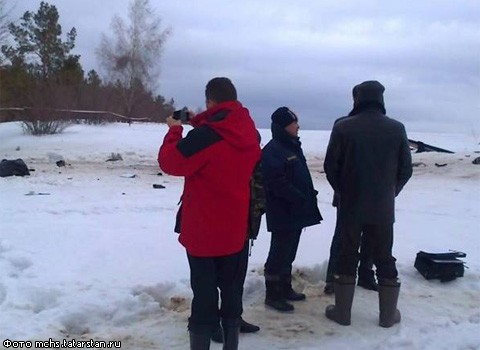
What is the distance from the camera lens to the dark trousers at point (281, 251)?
551 cm

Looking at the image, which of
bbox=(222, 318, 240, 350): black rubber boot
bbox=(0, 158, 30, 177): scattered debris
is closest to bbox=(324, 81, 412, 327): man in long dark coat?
bbox=(222, 318, 240, 350): black rubber boot

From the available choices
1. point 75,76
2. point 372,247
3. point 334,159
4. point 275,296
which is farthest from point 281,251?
point 75,76

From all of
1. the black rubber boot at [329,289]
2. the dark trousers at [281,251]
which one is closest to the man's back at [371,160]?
the dark trousers at [281,251]

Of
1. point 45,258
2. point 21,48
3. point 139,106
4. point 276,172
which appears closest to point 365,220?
point 276,172

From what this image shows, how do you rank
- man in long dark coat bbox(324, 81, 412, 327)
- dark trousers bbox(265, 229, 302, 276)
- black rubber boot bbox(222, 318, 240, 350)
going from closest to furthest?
black rubber boot bbox(222, 318, 240, 350) → man in long dark coat bbox(324, 81, 412, 327) → dark trousers bbox(265, 229, 302, 276)

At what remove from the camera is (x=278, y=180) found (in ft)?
17.4

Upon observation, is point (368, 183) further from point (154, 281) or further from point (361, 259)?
point (154, 281)

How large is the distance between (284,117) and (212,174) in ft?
5.27

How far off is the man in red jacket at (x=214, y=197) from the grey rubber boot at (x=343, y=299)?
Result: 1.28 m

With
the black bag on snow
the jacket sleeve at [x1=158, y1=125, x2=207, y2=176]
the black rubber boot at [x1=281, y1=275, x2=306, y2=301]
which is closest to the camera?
the jacket sleeve at [x1=158, y1=125, x2=207, y2=176]

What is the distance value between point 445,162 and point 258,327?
54.8 feet

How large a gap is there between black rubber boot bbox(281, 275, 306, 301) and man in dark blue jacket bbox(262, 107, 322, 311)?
1.9 inches

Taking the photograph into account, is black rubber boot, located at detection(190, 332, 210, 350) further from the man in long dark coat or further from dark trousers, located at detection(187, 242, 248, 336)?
the man in long dark coat

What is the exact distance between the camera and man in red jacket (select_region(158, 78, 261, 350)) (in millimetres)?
4047
